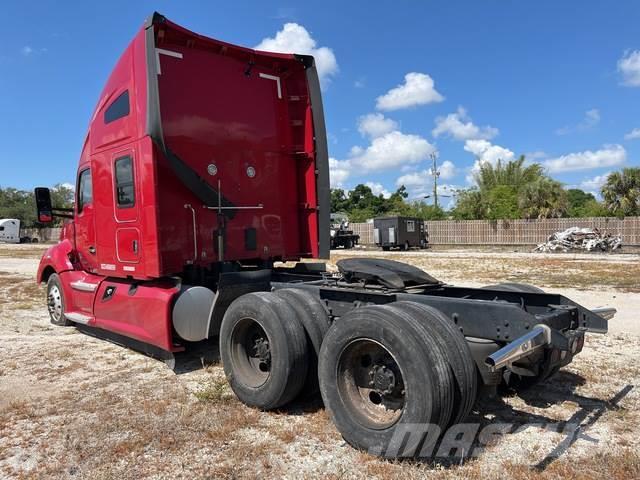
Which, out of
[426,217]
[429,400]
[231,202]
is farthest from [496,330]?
[426,217]

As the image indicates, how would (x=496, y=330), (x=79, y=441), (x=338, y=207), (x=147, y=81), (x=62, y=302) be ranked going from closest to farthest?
(x=496, y=330) → (x=79, y=441) → (x=147, y=81) → (x=62, y=302) → (x=338, y=207)

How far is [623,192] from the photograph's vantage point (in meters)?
37.7

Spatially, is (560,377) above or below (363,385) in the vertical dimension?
below

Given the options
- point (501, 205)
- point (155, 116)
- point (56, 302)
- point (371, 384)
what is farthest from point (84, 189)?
point (501, 205)

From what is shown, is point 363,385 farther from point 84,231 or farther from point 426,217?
point 426,217

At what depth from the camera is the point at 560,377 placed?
5.40 m

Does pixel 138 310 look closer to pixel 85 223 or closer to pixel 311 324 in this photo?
pixel 85 223

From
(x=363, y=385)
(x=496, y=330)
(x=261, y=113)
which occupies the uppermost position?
(x=261, y=113)

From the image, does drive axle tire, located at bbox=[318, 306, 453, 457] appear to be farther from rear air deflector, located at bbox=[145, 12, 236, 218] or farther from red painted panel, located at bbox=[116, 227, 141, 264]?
red painted panel, located at bbox=[116, 227, 141, 264]

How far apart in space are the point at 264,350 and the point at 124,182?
302cm

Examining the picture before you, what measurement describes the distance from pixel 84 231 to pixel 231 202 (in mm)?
2663

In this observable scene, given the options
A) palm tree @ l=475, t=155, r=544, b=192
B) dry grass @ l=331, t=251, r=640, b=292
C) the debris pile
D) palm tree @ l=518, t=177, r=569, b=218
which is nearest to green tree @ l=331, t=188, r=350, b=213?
palm tree @ l=475, t=155, r=544, b=192

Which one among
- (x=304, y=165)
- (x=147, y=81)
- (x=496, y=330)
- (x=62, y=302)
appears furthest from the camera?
(x=62, y=302)

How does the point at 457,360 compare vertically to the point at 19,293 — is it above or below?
above
